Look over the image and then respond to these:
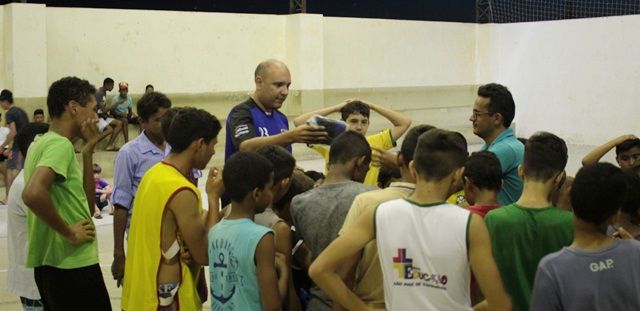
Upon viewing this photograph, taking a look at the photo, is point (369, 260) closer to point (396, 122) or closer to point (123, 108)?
point (396, 122)

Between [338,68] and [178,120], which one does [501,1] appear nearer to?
[338,68]

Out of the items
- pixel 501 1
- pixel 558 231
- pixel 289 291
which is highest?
pixel 501 1

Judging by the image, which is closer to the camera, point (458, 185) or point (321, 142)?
point (458, 185)

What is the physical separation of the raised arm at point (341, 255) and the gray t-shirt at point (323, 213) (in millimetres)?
566

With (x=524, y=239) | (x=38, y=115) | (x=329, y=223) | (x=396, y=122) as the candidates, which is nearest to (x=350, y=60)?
(x=38, y=115)

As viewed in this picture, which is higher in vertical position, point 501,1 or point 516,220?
point 501,1

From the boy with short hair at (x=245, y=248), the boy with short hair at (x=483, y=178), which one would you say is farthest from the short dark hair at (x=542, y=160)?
the boy with short hair at (x=245, y=248)

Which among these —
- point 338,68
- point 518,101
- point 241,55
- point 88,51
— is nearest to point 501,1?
point 518,101

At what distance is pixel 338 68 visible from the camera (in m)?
20.5

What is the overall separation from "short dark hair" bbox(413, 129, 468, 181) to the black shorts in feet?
7.07

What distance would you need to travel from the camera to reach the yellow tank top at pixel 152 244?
4.54 meters

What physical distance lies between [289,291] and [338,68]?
16.2 m

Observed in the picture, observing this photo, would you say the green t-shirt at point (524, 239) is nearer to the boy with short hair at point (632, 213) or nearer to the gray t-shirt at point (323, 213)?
the boy with short hair at point (632, 213)

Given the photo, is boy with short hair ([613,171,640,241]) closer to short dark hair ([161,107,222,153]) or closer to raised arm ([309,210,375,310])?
→ raised arm ([309,210,375,310])
